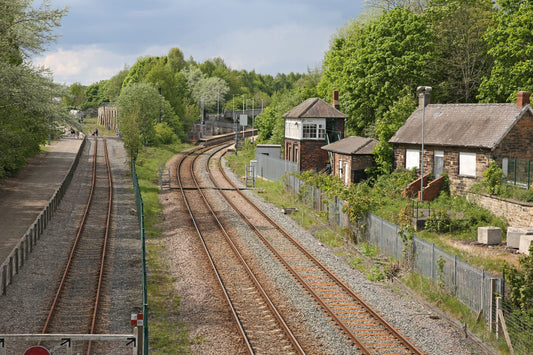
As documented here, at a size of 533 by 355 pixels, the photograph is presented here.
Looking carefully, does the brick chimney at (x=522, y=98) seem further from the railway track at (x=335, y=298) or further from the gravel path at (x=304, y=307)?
the railway track at (x=335, y=298)

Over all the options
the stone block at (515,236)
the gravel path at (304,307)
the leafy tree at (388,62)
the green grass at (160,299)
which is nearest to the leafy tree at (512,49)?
the leafy tree at (388,62)

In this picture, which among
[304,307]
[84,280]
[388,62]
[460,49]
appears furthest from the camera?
[460,49]

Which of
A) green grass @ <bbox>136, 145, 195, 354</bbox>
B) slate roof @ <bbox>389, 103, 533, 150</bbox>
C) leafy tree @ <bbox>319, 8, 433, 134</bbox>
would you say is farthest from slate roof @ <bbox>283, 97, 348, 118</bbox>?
green grass @ <bbox>136, 145, 195, 354</bbox>

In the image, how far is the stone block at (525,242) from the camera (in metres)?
20.7

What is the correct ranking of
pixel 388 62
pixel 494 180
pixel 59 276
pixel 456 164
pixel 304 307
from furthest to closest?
pixel 388 62 < pixel 456 164 < pixel 494 180 < pixel 59 276 < pixel 304 307

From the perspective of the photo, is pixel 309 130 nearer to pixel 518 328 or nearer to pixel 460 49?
pixel 460 49

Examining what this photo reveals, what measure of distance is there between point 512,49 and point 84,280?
3232 centimetres

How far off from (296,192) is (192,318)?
21.5 m

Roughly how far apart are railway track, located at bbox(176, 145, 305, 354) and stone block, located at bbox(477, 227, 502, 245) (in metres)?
11.0

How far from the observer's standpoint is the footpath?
997 inches

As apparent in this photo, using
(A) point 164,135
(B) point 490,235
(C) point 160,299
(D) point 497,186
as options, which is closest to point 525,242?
(B) point 490,235

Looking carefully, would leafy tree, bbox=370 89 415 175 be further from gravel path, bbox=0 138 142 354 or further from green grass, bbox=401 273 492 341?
green grass, bbox=401 273 492 341

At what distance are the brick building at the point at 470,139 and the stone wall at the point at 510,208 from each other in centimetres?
242

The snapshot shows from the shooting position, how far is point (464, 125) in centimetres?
3189
